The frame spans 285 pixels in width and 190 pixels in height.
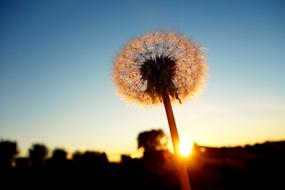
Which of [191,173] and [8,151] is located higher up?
[8,151]

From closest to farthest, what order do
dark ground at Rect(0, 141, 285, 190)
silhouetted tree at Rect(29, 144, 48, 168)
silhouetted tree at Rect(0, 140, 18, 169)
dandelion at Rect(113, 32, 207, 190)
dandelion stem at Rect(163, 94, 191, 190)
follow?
dandelion stem at Rect(163, 94, 191, 190) → dandelion at Rect(113, 32, 207, 190) → dark ground at Rect(0, 141, 285, 190) → silhouetted tree at Rect(0, 140, 18, 169) → silhouetted tree at Rect(29, 144, 48, 168)

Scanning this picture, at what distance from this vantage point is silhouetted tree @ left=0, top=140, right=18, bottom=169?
49.3 meters

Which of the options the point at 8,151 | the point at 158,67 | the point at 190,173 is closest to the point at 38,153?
the point at 8,151

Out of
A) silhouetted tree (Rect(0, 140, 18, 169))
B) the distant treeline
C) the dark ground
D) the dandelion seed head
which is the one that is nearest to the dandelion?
the dandelion seed head

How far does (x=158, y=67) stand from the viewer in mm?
10805

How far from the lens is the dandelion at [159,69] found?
1088 centimetres

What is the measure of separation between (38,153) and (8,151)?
27.0 ft

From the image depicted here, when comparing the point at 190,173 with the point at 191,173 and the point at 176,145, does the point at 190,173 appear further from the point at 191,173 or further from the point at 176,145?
the point at 176,145

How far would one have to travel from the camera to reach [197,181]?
26656 mm

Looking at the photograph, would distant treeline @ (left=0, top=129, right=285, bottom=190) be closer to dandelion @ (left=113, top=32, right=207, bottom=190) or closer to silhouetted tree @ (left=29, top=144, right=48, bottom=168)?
dandelion @ (left=113, top=32, right=207, bottom=190)

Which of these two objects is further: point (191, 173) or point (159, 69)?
point (191, 173)

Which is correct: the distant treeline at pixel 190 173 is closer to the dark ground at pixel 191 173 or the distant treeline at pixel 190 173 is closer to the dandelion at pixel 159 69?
the dark ground at pixel 191 173

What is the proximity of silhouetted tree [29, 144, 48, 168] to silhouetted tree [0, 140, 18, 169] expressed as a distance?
19.3ft

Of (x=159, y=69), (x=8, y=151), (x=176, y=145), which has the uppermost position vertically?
(x=8, y=151)
